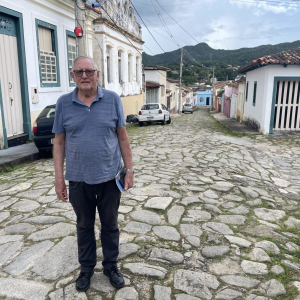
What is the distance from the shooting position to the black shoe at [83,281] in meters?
2.60

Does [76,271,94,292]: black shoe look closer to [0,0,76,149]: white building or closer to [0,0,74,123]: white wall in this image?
[0,0,76,149]: white building

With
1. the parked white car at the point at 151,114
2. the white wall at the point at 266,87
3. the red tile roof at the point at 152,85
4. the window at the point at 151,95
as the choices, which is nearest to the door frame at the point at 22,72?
the parked white car at the point at 151,114

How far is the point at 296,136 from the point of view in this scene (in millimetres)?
11703

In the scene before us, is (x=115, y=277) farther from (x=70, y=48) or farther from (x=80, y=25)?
(x=70, y=48)

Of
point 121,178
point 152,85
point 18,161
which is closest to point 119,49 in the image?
point 152,85

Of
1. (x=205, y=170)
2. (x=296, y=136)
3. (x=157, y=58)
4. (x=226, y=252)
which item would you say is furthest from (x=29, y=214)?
(x=157, y=58)

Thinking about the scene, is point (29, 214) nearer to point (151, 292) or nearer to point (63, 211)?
point (63, 211)

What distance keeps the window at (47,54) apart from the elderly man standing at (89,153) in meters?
8.25

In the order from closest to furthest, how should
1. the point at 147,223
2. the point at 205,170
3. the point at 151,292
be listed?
the point at 151,292 → the point at 147,223 → the point at 205,170

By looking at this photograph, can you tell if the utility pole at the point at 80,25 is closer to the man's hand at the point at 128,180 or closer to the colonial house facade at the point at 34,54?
the colonial house facade at the point at 34,54

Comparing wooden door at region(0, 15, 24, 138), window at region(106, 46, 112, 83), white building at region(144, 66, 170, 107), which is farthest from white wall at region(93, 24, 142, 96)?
wooden door at region(0, 15, 24, 138)

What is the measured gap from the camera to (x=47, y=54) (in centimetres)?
1041

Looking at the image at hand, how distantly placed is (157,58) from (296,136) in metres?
68.5

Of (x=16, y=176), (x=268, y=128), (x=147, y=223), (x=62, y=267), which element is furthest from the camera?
(x=268, y=128)
